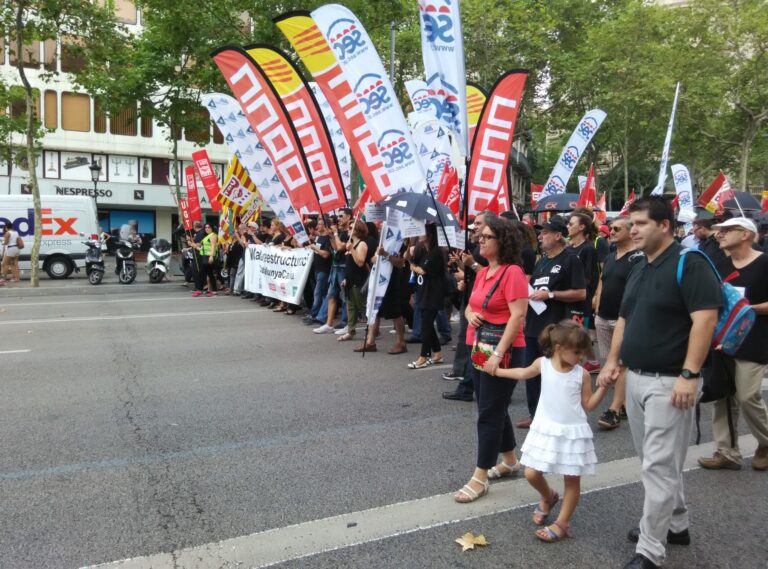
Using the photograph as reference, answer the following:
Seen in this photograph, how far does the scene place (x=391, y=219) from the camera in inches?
299

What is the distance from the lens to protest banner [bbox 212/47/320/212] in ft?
33.2

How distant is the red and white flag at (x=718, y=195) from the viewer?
1052 centimetres

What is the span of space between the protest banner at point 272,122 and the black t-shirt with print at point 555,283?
5270 millimetres

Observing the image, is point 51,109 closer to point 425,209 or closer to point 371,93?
point 371,93

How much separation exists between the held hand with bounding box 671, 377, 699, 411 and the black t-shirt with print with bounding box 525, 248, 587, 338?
2375mm

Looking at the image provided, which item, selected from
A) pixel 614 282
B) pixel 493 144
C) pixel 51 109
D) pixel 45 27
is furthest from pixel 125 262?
pixel 51 109

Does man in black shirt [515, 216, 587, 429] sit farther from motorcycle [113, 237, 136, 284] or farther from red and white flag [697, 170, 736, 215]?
motorcycle [113, 237, 136, 284]

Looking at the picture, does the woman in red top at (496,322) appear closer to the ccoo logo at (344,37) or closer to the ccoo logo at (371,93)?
the ccoo logo at (371,93)

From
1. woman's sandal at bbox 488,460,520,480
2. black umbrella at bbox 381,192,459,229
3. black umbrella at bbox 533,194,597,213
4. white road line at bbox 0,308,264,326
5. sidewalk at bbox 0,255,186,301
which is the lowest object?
sidewalk at bbox 0,255,186,301

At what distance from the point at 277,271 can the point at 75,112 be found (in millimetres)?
27768

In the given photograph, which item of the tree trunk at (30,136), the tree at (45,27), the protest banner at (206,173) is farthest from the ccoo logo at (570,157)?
the tree trunk at (30,136)

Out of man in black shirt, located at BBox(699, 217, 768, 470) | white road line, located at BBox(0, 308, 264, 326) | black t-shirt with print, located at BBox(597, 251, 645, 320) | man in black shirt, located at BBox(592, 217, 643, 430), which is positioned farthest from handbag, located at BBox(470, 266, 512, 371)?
white road line, located at BBox(0, 308, 264, 326)

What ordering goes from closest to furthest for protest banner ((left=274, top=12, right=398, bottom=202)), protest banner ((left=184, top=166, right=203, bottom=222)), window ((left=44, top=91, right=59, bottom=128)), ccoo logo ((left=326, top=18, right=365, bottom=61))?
protest banner ((left=274, top=12, right=398, bottom=202)), ccoo logo ((left=326, top=18, right=365, bottom=61)), protest banner ((left=184, top=166, right=203, bottom=222)), window ((left=44, top=91, right=59, bottom=128))

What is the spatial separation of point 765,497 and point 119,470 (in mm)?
4194
